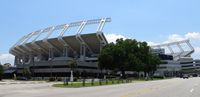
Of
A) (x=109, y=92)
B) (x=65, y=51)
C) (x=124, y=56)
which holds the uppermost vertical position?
(x=65, y=51)

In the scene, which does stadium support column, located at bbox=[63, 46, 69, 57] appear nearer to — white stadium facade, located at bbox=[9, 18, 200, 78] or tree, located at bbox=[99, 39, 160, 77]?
white stadium facade, located at bbox=[9, 18, 200, 78]

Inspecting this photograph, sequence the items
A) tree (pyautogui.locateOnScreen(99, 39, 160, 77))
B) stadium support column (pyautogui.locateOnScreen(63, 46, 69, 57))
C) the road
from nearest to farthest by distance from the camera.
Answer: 1. the road
2. tree (pyautogui.locateOnScreen(99, 39, 160, 77))
3. stadium support column (pyautogui.locateOnScreen(63, 46, 69, 57))

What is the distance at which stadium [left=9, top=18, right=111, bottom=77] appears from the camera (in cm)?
15025

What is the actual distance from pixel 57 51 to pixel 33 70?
73.1 feet

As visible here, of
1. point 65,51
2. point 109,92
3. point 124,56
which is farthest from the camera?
point 65,51

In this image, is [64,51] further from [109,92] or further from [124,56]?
[109,92]

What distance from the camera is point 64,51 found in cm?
16425

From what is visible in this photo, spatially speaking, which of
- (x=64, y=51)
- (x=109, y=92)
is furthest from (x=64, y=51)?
(x=109, y=92)

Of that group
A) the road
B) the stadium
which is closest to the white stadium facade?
the stadium

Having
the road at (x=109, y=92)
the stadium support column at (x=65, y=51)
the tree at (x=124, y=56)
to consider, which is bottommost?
the road at (x=109, y=92)

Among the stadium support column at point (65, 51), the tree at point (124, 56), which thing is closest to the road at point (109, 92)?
the tree at point (124, 56)

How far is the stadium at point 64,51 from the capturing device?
150 meters

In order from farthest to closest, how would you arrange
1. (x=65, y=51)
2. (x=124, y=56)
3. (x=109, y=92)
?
(x=65, y=51) → (x=124, y=56) → (x=109, y=92)

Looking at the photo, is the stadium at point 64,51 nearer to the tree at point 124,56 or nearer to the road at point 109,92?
the tree at point 124,56
